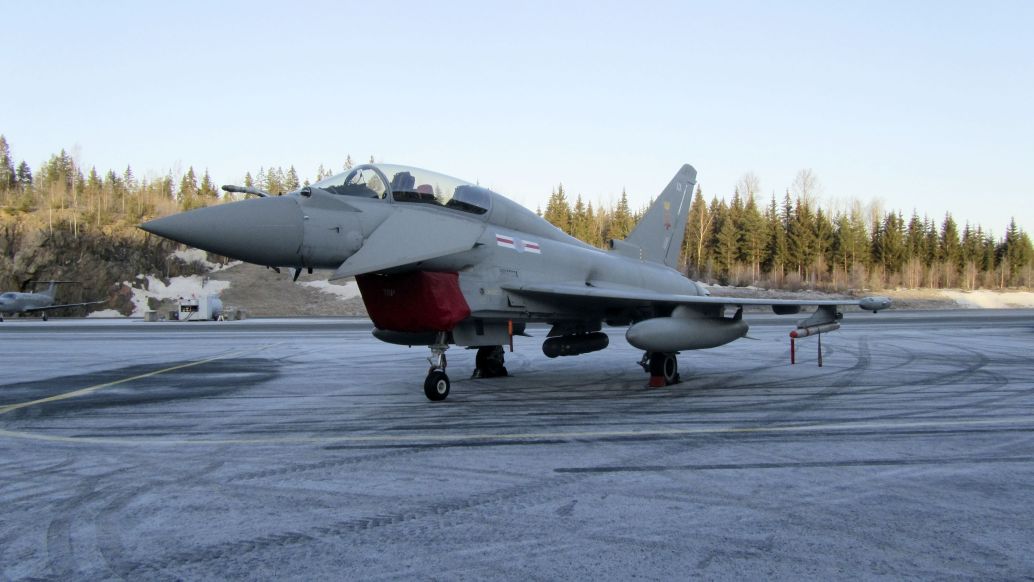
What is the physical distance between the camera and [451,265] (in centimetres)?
975

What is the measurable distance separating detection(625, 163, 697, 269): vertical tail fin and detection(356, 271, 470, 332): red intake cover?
6642mm

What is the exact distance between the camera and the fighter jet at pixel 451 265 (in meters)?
8.23

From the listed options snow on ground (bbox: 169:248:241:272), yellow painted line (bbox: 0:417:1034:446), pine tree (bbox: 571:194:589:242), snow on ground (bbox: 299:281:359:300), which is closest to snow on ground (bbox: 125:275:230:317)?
snow on ground (bbox: 169:248:241:272)

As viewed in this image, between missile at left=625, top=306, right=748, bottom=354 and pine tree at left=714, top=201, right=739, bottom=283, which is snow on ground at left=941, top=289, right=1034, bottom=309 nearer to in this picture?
pine tree at left=714, top=201, right=739, bottom=283

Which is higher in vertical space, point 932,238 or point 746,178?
point 746,178

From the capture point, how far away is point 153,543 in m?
3.79

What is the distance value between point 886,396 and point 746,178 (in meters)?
90.8

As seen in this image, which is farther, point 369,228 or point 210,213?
point 369,228

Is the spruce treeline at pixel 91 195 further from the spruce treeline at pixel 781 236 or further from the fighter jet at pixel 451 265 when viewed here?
the fighter jet at pixel 451 265

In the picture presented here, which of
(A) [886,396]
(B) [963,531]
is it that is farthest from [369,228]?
(A) [886,396]

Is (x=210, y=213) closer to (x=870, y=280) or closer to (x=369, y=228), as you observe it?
(x=369, y=228)

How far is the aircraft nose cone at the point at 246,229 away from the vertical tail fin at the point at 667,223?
8587 mm

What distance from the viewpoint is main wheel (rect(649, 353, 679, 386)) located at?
458 inches

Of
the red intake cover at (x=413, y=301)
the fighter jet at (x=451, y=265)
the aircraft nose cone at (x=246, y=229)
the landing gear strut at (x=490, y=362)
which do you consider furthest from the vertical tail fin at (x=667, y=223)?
the aircraft nose cone at (x=246, y=229)
